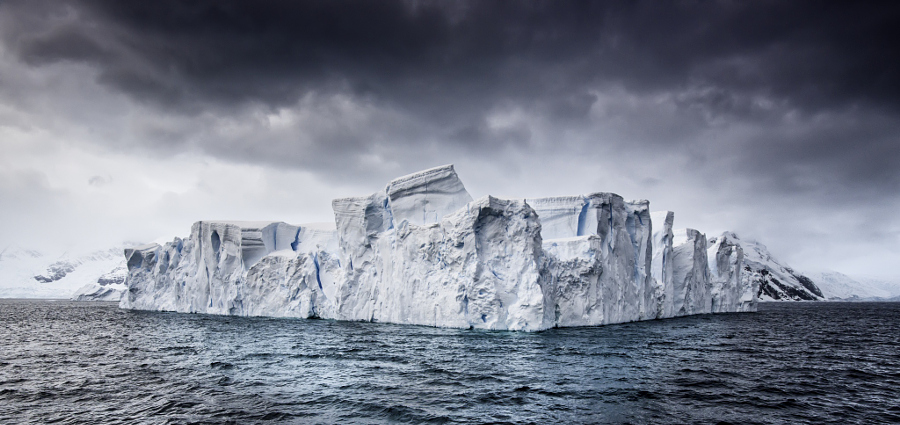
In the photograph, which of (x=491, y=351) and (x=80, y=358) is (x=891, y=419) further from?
(x=80, y=358)

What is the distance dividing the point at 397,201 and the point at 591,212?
34.3 feet

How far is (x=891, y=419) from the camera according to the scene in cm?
792

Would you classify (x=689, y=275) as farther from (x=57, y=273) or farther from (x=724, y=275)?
(x=57, y=273)

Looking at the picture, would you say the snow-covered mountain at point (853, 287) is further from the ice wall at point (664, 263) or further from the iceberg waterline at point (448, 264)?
the iceberg waterline at point (448, 264)

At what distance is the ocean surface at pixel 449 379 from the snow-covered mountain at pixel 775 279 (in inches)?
4097

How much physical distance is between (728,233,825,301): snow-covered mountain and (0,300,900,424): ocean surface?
341ft

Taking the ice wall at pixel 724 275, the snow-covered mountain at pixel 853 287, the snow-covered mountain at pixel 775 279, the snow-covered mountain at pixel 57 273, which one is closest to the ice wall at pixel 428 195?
the ice wall at pixel 724 275

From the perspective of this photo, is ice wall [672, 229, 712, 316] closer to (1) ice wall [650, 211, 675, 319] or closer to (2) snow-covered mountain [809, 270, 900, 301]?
(1) ice wall [650, 211, 675, 319]

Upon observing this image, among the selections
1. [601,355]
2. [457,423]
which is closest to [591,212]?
[601,355]

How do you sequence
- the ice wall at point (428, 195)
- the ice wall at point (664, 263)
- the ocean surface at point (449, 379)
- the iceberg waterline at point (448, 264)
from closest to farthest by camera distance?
1. the ocean surface at point (449, 379)
2. the iceberg waterline at point (448, 264)
3. the ice wall at point (428, 195)
4. the ice wall at point (664, 263)

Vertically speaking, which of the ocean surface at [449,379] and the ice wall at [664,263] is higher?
the ice wall at [664,263]

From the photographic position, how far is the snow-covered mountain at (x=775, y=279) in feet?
364

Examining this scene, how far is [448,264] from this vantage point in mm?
21141

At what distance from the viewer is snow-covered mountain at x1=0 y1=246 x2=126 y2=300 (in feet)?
328
